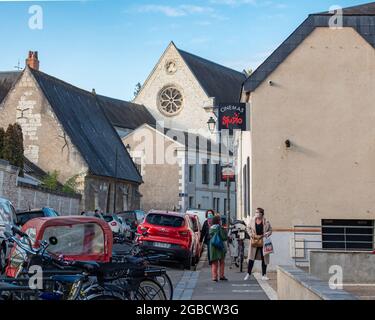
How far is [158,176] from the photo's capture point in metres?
63.8

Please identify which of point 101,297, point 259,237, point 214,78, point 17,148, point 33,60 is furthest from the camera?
point 214,78

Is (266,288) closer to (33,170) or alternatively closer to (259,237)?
(259,237)

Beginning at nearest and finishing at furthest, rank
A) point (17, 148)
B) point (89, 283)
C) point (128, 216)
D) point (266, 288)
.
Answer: point (89, 283) → point (266, 288) → point (17, 148) → point (128, 216)

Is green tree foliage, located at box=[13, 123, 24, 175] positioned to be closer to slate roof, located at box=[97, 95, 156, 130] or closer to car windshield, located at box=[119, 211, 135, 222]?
car windshield, located at box=[119, 211, 135, 222]

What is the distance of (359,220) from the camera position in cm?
1845

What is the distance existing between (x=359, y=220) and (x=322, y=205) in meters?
1.07

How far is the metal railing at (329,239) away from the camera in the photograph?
18.2 meters

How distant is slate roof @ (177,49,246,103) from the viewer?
75.5 meters

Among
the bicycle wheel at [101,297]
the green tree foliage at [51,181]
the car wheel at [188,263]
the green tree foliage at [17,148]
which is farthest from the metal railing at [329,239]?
the green tree foliage at [51,181]

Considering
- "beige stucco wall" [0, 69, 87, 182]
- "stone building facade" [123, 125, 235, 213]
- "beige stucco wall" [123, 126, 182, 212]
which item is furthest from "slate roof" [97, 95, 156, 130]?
"beige stucco wall" [0, 69, 87, 182]

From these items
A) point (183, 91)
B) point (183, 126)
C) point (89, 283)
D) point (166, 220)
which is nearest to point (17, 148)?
point (166, 220)

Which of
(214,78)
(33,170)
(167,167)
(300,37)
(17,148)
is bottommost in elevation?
(33,170)

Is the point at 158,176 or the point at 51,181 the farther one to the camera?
the point at 158,176

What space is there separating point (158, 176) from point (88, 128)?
51.2 feet
